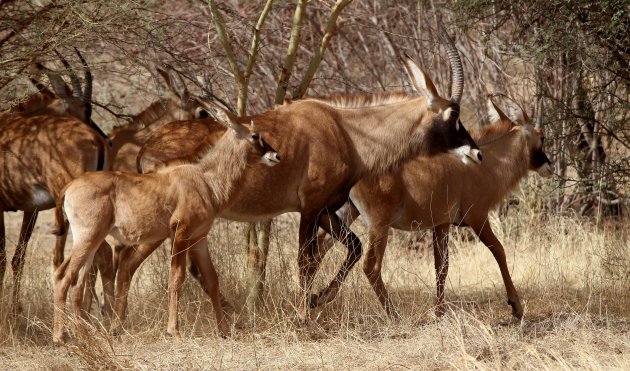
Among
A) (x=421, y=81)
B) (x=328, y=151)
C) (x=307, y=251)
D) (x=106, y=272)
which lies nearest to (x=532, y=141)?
(x=421, y=81)

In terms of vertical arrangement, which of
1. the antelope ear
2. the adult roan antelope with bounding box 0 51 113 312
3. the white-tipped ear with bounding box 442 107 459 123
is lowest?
the adult roan antelope with bounding box 0 51 113 312

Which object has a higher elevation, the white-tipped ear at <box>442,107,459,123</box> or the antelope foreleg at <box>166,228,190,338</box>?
the white-tipped ear at <box>442,107,459,123</box>

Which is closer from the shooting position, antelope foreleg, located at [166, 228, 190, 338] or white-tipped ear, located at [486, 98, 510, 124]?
antelope foreleg, located at [166, 228, 190, 338]

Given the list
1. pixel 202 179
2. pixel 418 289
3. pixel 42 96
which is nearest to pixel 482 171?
pixel 418 289

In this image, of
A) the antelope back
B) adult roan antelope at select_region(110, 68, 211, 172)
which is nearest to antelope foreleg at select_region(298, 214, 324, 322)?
adult roan antelope at select_region(110, 68, 211, 172)

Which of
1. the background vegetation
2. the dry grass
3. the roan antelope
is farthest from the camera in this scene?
the roan antelope

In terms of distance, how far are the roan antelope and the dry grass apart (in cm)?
33

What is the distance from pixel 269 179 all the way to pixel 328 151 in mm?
529

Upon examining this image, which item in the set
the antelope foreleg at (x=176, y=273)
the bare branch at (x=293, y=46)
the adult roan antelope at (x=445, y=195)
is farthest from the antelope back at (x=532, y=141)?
the antelope foreleg at (x=176, y=273)

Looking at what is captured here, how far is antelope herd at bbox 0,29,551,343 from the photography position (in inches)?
295

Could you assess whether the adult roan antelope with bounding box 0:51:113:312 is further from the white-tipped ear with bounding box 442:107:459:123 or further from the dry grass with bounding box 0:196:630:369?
the white-tipped ear with bounding box 442:107:459:123

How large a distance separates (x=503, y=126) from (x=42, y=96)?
4.25 m

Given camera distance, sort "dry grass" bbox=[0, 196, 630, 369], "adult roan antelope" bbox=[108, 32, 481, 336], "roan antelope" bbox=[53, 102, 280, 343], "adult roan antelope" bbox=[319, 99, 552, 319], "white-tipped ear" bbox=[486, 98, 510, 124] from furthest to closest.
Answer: "white-tipped ear" bbox=[486, 98, 510, 124] < "adult roan antelope" bbox=[319, 99, 552, 319] < "adult roan antelope" bbox=[108, 32, 481, 336] < "roan antelope" bbox=[53, 102, 280, 343] < "dry grass" bbox=[0, 196, 630, 369]

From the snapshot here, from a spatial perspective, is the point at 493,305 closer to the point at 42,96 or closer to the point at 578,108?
the point at 578,108
